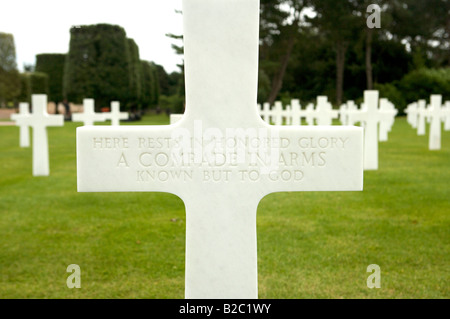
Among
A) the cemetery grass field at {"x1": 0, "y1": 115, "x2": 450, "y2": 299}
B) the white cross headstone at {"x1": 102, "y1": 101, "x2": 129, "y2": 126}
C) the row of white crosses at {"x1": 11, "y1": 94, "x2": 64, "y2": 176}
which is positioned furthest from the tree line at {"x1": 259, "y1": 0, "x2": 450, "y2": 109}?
the cemetery grass field at {"x1": 0, "y1": 115, "x2": 450, "y2": 299}

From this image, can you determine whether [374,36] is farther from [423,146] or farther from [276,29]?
[423,146]

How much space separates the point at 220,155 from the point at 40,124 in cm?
638

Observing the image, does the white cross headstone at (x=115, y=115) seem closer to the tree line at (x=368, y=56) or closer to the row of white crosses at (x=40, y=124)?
the row of white crosses at (x=40, y=124)

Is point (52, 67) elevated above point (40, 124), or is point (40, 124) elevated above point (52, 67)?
point (52, 67)

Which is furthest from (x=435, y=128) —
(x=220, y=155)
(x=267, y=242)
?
(x=220, y=155)

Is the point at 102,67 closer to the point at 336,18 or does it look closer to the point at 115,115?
the point at 336,18

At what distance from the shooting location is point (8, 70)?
34.9m

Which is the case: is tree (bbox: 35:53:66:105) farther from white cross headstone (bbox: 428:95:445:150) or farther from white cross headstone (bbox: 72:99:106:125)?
white cross headstone (bbox: 428:95:445:150)

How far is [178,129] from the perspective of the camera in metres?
2.18

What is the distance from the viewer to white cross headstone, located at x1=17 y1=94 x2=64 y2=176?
25.3ft

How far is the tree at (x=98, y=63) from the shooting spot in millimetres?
28969

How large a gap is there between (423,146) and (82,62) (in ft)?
76.0

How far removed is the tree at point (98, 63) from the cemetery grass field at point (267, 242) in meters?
23.1

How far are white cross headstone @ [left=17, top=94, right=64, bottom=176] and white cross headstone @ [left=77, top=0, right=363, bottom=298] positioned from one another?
19.1 ft
